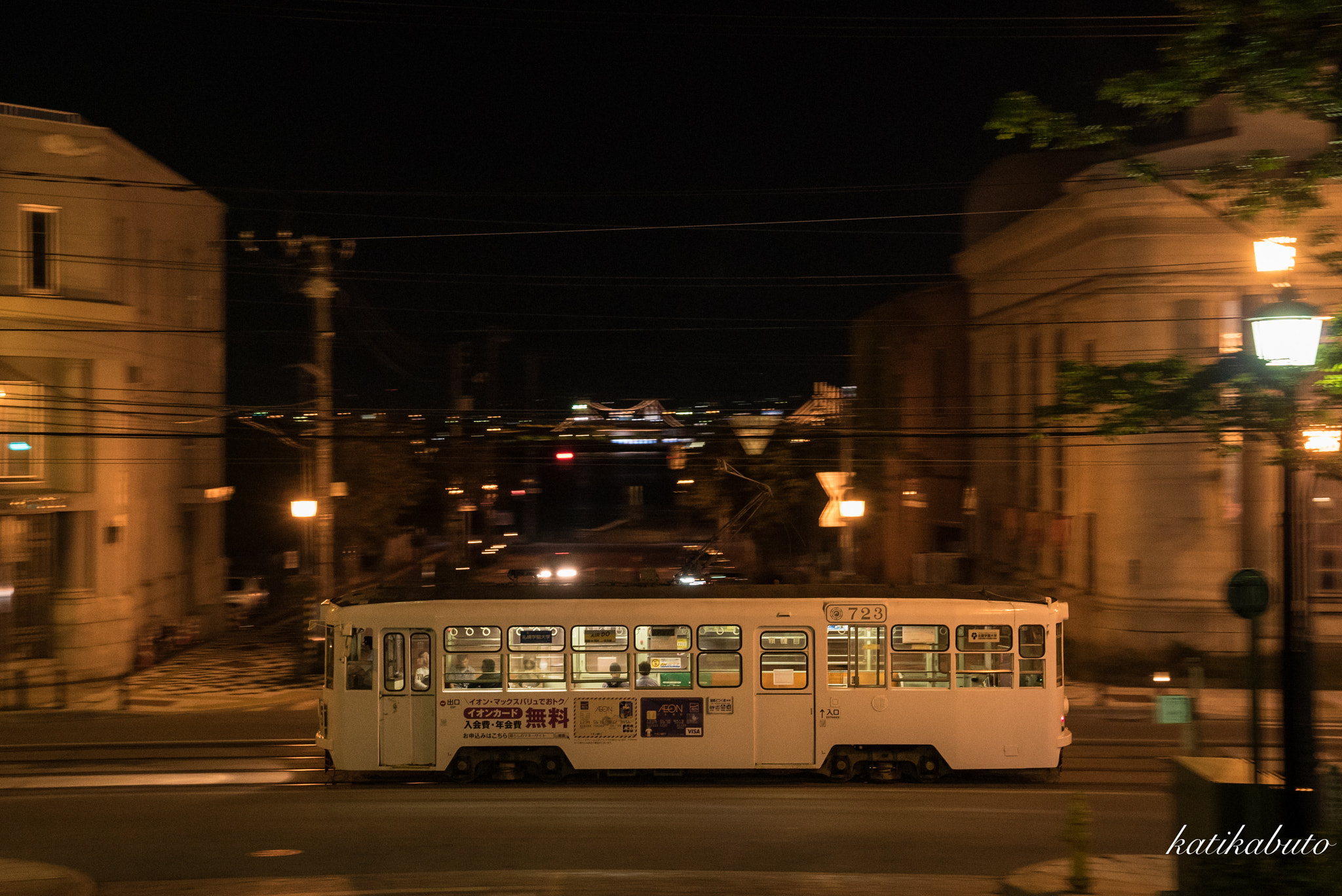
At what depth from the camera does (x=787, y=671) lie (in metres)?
12.4

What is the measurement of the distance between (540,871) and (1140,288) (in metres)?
16.9

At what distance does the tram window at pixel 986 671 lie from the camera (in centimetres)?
1236

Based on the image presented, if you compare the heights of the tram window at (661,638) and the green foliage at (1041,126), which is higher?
the green foliage at (1041,126)

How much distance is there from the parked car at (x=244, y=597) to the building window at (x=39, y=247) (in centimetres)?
1112

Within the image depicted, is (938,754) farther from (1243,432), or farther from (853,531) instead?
(853,531)

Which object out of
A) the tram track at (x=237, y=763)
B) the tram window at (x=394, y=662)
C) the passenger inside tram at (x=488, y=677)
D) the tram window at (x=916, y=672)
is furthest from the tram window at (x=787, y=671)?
the tram window at (x=394, y=662)

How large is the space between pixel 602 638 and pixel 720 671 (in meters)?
1.50

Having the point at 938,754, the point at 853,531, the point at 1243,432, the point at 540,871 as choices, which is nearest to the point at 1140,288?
the point at 853,531

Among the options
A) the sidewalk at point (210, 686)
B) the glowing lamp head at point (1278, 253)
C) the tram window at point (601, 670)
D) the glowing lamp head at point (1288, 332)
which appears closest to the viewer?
the glowing lamp head at point (1288, 332)

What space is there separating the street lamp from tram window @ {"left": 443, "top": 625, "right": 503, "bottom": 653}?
837cm

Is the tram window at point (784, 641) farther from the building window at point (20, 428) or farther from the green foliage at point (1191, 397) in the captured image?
the building window at point (20, 428)

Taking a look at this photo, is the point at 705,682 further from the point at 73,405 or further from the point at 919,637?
the point at 73,405

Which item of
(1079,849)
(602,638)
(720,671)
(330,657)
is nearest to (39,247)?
(330,657)

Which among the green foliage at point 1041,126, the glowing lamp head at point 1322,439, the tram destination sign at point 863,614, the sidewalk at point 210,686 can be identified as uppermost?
the green foliage at point 1041,126
